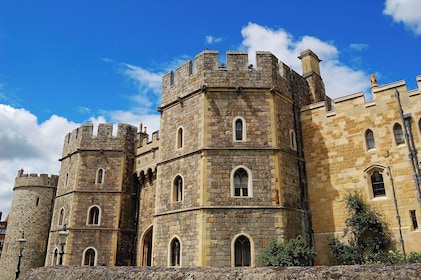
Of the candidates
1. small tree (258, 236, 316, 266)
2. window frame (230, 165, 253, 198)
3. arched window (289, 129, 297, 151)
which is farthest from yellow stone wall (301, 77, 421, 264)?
window frame (230, 165, 253, 198)

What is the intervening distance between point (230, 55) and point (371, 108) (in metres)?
6.74

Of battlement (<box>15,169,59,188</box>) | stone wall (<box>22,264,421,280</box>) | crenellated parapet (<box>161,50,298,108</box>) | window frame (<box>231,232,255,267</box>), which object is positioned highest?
crenellated parapet (<box>161,50,298,108</box>)

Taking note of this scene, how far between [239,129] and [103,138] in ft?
39.6

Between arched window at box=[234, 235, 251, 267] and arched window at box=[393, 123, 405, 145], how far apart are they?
7.55 metres

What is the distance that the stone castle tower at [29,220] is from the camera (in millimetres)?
28462

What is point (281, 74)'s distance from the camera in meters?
17.0

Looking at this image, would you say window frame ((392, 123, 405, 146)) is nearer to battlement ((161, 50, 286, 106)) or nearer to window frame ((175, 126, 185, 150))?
battlement ((161, 50, 286, 106))

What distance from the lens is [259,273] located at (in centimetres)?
448

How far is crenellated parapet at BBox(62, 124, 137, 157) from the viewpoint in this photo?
23.6 meters

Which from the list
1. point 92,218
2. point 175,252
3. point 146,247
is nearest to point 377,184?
point 175,252

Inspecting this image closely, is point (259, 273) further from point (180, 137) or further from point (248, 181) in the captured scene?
point (180, 137)

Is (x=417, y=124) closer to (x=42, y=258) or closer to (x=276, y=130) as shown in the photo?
(x=276, y=130)

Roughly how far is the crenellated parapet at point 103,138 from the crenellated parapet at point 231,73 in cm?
844

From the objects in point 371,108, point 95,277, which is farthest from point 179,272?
point 371,108
